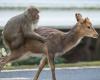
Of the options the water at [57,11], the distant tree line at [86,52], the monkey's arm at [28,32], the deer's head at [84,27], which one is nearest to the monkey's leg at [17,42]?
the monkey's arm at [28,32]

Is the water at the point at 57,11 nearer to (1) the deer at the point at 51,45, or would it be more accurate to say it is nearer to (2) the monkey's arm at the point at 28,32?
(1) the deer at the point at 51,45

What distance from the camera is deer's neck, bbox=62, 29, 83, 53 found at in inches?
502

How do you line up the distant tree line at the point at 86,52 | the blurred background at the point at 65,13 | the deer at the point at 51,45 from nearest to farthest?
the deer at the point at 51,45 → the blurred background at the point at 65,13 → the distant tree line at the point at 86,52

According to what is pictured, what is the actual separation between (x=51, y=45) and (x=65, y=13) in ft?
45.5

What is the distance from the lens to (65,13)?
86.0 feet

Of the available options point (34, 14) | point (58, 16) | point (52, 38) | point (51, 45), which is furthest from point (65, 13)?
point (34, 14)


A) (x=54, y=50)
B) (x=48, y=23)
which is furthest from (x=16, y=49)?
(x=48, y=23)

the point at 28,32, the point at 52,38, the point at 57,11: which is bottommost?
the point at 57,11

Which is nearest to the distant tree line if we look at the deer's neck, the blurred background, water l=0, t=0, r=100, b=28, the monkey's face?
the blurred background

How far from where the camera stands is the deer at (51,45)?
1173cm

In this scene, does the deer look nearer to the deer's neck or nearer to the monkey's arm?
the deer's neck
